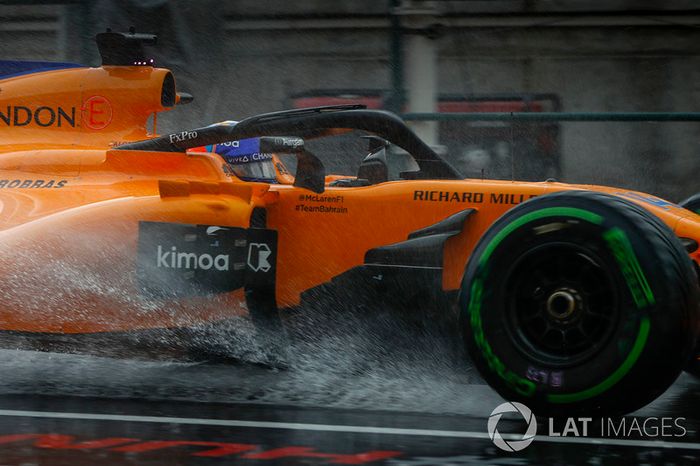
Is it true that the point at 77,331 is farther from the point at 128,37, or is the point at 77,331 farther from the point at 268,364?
the point at 128,37

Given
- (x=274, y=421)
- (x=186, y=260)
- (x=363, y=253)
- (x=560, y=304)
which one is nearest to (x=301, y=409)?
(x=274, y=421)

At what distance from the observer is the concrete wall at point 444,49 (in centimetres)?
1154

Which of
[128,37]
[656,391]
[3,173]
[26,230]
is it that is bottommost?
[656,391]

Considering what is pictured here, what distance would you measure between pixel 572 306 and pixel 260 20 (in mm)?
9030

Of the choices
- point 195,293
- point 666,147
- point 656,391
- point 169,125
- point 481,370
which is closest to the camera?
point 656,391

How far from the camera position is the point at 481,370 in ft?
13.8

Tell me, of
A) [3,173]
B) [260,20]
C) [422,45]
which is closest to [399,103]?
[422,45]

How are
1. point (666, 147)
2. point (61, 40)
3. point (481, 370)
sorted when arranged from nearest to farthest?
1. point (481, 370)
2. point (666, 147)
3. point (61, 40)

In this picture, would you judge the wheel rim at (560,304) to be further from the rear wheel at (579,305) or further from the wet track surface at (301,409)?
the wet track surface at (301,409)

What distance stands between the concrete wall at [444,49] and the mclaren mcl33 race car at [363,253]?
5358 millimetres

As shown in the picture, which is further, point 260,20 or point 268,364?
point 260,20

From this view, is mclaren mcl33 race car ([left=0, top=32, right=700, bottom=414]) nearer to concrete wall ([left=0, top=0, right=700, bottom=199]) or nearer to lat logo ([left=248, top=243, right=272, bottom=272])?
lat logo ([left=248, top=243, right=272, bottom=272])

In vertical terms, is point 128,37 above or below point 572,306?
above

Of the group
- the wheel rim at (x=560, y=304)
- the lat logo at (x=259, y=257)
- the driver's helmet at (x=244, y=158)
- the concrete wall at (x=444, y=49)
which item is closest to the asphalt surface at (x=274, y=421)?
the wheel rim at (x=560, y=304)
